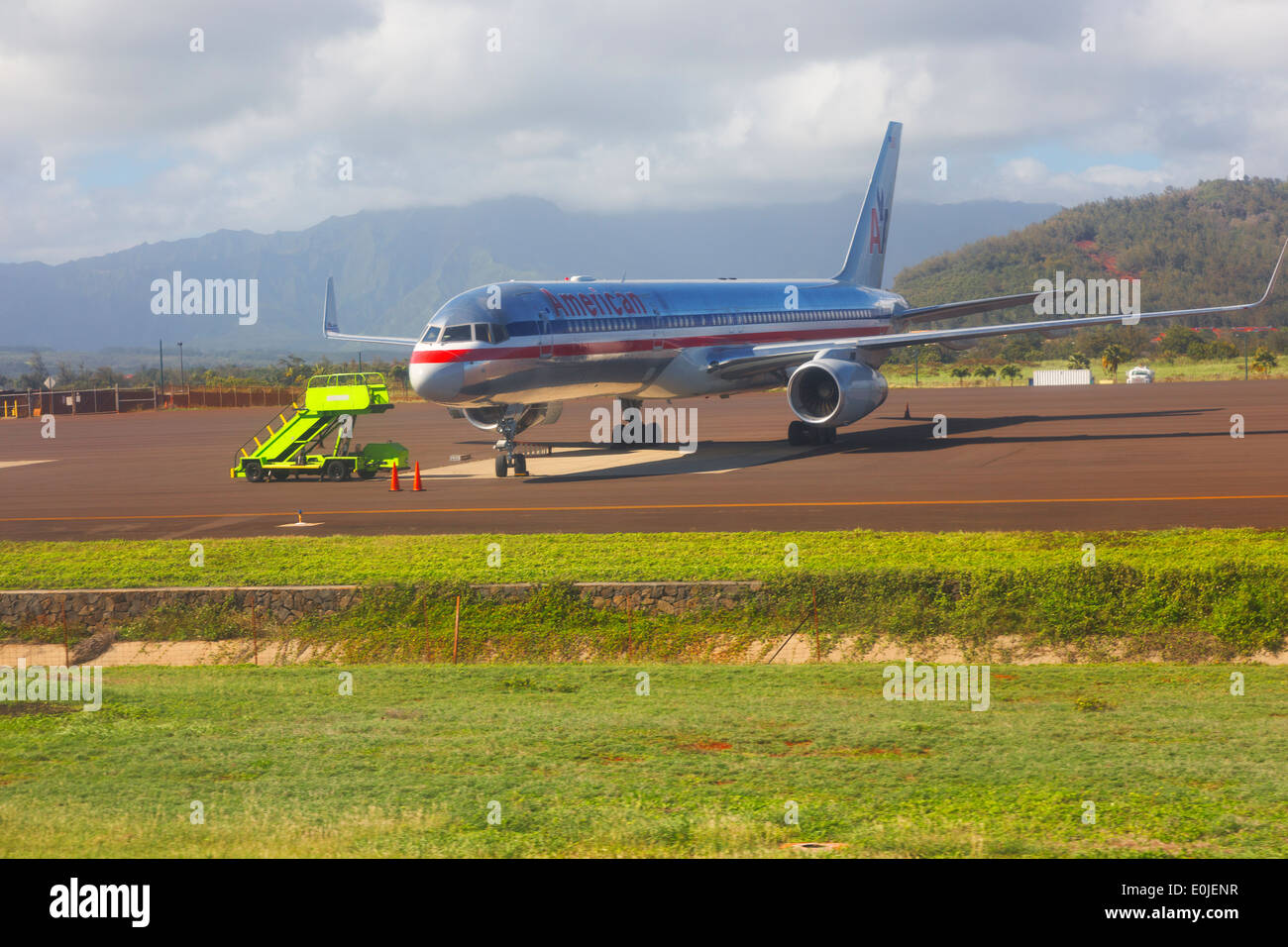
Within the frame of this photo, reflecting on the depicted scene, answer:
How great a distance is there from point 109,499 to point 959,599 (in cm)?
2237

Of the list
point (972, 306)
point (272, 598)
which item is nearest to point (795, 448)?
point (972, 306)

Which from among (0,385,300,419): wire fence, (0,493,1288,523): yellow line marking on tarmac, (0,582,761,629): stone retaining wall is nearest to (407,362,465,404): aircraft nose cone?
(0,493,1288,523): yellow line marking on tarmac

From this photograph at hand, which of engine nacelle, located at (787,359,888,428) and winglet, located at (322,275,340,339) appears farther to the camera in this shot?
winglet, located at (322,275,340,339)

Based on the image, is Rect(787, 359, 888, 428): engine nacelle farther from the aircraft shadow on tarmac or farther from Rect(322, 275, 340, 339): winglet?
Rect(322, 275, 340, 339): winglet

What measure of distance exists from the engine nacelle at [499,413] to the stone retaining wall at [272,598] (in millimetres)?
18658

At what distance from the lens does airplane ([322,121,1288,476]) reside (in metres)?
30.9

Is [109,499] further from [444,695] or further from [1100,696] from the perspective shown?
[1100,696]

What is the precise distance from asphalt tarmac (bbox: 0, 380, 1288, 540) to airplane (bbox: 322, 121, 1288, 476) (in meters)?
1.99

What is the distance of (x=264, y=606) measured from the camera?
18.7 meters

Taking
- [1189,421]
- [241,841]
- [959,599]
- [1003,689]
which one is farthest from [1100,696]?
[1189,421]

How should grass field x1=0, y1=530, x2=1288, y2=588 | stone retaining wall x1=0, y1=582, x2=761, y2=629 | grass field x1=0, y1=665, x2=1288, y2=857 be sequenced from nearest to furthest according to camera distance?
1. grass field x1=0, y1=665, x2=1288, y2=857
2. stone retaining wall x1=0, y1=582, x2=761, y2=629
3. grass field x1=0, y1=530, x2=1288, y2=588

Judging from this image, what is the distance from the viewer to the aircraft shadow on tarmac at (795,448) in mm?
34288

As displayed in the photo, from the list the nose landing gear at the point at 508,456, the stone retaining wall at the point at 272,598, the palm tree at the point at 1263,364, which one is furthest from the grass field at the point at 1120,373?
the stone retaining wall at the point at 272,598

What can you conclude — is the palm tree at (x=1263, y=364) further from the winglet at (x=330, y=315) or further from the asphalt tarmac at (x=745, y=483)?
the winglet at (x=330, y=315)
